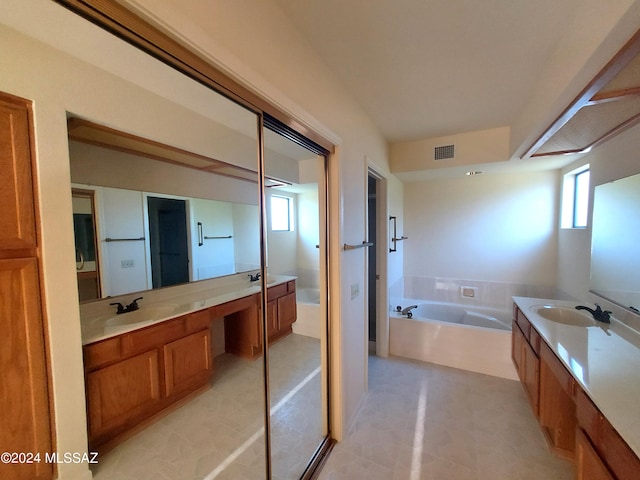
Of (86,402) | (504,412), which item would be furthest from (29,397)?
(504,412)

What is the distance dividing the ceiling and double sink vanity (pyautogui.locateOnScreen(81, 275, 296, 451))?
1321 millimetres

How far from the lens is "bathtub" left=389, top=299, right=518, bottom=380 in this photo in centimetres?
254

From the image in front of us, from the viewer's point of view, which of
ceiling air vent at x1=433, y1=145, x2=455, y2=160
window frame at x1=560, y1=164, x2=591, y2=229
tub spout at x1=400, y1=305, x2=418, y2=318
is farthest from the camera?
tub spout at x1=400, y1=305, x2=418, y2=318

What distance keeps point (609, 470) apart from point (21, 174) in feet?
7.17

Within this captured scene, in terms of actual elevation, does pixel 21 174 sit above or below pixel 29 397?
above

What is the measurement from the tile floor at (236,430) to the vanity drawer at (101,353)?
0.37 metres

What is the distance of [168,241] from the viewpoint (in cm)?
139

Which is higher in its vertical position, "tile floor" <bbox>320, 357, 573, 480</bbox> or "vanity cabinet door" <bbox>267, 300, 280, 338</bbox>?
"vanity cabinet door" <bbox>267, 300, 280, 338</bbox>

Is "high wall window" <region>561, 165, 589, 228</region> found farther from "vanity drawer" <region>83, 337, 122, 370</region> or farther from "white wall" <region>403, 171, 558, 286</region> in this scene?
"vanity drawer" <region>83, 337, 122, 370</region>

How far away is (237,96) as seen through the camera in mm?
949

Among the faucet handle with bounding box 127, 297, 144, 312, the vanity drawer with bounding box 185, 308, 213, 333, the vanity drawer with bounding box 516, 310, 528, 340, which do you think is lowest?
the vanity drawer with bounding box 516, 310, 528, 340

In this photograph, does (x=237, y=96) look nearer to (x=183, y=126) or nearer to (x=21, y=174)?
(x=183, y=126)

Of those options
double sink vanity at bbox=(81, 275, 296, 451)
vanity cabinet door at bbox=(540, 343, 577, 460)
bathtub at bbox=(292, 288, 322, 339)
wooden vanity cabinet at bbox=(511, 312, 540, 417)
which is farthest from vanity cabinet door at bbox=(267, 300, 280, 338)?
wooden vanity cabinet at bbox=(511, 312, 540, 417)

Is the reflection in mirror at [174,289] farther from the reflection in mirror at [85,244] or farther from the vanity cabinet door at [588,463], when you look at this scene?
the vanity cabinet door at [588,463]
